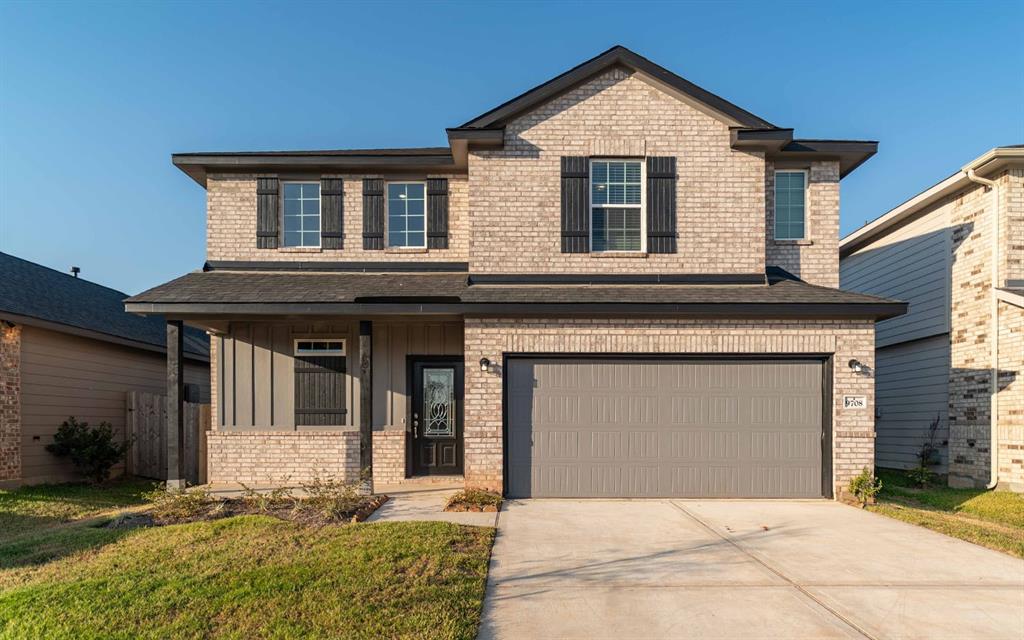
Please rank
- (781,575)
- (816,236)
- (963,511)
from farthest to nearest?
(816,236) < (963,511) < (781,575)

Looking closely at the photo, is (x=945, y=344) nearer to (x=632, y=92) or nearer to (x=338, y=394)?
(x=632, y=92)

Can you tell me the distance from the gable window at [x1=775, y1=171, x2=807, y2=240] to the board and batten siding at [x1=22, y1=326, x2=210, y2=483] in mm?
13536

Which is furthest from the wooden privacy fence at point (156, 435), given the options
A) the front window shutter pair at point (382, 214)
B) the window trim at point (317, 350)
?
the front window shutter pair at point (382, 214)

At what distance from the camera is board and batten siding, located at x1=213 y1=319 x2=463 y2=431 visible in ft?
36.2

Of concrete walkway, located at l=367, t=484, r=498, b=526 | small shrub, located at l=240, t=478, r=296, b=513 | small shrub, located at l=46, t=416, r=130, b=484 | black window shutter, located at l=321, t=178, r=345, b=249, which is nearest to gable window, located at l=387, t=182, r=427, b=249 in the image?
black window shutter, located at l=321, t=178, r=345, b=249

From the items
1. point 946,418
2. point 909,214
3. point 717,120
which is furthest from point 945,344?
point 717,120

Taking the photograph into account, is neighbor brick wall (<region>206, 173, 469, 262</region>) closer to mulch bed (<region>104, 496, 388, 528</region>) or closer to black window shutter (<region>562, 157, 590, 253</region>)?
black window shutter (<region>562, 157, 590, 253</region>)

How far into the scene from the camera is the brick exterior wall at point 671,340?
945 cm

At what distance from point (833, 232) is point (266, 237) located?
397 inches

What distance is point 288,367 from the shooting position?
1111cm

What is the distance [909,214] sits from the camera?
13797 mm

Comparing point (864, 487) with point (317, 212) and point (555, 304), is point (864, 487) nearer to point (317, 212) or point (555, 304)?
point (555, 304)

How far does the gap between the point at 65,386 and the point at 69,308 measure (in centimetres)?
188

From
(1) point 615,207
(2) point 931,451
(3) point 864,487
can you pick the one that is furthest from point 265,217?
(2) point 931,451
